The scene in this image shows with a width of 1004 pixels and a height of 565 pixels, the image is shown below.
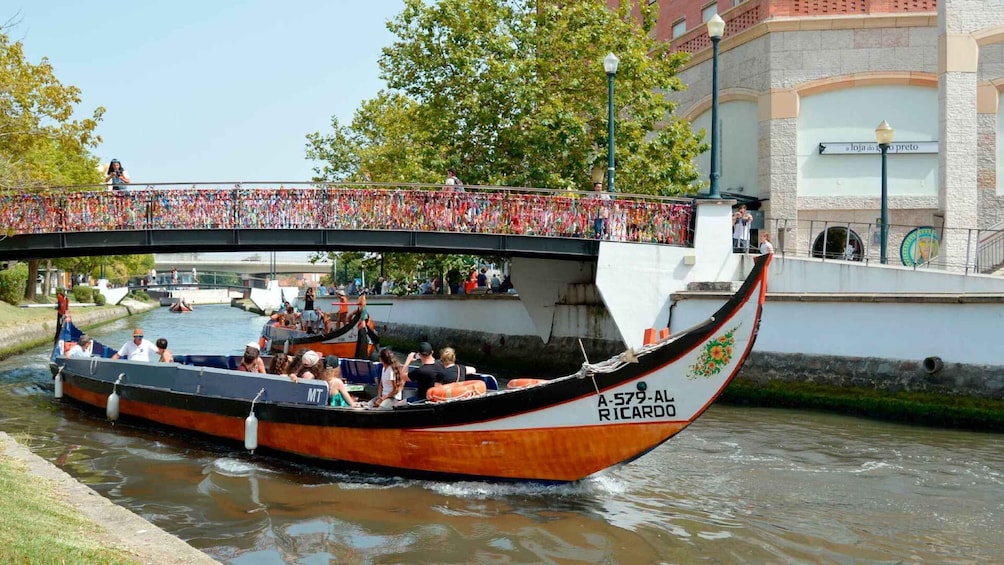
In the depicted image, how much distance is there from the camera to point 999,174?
27375 millimetres

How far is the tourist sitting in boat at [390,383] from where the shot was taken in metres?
12.8

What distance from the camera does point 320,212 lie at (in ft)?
74.9

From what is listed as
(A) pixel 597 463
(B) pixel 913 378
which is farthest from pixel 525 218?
(A) pixel 597 463

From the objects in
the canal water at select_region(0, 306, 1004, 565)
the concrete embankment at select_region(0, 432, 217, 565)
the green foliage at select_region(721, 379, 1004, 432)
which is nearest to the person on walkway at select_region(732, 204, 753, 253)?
the green foliage at select_region(721, 379, 1004, 432)

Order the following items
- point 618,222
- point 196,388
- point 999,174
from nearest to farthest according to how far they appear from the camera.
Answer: point 196,388
point 618,222
point 999,174

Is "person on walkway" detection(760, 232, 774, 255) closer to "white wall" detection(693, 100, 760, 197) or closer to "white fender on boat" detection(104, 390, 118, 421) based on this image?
"white wall" detection(693, 100, 760, 197)

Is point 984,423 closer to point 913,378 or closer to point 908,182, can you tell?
point 913,378

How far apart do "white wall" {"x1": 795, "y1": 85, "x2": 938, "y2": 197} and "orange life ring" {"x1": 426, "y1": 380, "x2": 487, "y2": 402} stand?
19762mm

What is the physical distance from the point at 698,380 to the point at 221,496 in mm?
5845

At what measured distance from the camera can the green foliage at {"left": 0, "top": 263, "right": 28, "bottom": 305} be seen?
46594mm

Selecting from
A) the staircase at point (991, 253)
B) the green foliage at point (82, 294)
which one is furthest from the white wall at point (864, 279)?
the green foliage at point (82, 294)

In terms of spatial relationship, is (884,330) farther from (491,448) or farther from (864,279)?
(491,448)

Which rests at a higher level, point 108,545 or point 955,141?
point 955,141

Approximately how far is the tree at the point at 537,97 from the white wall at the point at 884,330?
960cm
